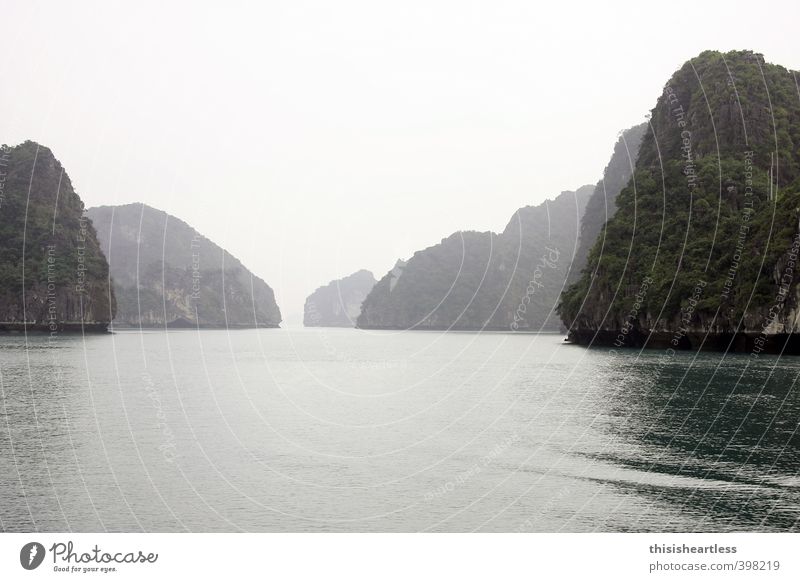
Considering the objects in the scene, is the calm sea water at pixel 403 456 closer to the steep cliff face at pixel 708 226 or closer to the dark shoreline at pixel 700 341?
the dark shoreline at pixel 700 341

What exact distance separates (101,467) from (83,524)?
28.2 ft

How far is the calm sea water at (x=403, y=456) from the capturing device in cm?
2377

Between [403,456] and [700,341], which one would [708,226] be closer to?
[700,341]

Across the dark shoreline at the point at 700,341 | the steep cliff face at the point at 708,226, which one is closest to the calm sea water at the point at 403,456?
the dark shoreline at the point at 700,341

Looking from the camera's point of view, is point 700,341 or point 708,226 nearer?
point 700,341

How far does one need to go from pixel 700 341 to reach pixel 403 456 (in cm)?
9414

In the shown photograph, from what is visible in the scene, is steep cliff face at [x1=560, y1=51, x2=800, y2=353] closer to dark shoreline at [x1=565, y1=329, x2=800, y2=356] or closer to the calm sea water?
dark shoreline at [x1=565, y1=329, x2=800, y2=356]

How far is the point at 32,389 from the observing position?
59.0 metres

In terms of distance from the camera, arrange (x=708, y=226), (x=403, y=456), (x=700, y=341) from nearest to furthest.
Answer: (x=403, y=456)
(x=700, y=341)
(x=708, y=226)

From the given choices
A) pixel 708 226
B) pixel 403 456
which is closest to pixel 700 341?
pixel 708 226

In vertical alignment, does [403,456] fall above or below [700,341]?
below

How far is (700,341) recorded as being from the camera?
117m
